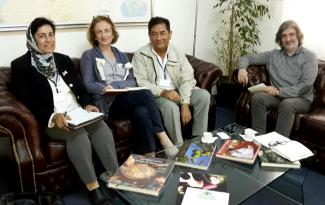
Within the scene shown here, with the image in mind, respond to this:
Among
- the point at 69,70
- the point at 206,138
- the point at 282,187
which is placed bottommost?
the point at 282,187

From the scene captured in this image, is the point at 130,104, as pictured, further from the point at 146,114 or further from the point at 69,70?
the point at 69,70

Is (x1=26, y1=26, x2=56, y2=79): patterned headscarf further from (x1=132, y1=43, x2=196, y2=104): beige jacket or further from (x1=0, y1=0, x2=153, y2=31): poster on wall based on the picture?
(x1=132, y1=43, x2=196, y2=104): beige jacket

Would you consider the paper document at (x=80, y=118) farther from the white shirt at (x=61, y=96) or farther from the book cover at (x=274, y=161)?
the book cover at (x=274, y=161)

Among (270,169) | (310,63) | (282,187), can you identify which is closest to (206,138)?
(270,169)

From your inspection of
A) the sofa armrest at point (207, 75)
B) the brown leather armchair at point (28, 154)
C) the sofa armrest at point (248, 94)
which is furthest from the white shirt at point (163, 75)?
the brown leather armchair at point (28, 154)

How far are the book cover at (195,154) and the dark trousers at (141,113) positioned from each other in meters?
0.37

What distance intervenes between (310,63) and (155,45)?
4.36 ft

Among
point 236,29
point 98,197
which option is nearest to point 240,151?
point 98,197

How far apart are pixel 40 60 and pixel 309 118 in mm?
2040

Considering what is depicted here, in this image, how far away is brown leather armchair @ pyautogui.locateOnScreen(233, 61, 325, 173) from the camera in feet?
7.57

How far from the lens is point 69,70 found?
2273mm

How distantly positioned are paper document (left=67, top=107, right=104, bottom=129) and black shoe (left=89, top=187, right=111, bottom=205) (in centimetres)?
43

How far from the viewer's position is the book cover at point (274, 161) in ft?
5.52

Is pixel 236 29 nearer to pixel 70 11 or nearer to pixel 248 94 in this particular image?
pixel 248 94
